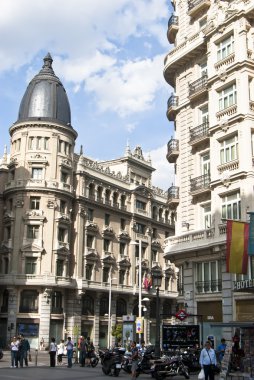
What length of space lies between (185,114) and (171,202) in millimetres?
5594

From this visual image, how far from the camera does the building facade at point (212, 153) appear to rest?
27484mm

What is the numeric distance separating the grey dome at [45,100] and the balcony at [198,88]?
102ft

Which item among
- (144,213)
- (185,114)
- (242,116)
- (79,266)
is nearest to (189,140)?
(185,114)

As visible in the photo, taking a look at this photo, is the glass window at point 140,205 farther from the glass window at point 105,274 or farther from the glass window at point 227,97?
the glass window at point 227,97

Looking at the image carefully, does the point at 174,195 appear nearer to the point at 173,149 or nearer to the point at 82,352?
the point at 173,149

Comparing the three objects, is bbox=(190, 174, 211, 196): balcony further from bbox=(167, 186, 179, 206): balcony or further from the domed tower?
the domed tower

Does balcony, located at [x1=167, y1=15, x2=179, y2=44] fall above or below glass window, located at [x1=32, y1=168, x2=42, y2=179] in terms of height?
above

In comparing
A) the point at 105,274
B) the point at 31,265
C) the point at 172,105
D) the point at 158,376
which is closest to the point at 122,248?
the point at 105,274

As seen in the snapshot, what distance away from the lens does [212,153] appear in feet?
97.0

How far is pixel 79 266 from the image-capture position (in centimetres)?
6131

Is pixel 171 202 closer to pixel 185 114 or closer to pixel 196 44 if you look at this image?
pixel 185 114

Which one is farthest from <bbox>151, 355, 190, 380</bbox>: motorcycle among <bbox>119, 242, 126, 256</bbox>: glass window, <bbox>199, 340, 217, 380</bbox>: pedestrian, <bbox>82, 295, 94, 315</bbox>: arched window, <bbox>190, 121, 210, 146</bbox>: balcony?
<bbox>119, 242, 126, 256</bbox>: glass window

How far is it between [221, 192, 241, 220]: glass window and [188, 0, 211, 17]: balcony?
1276 cm

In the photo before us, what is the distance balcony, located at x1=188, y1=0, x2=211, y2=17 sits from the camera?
33334 millimetres
